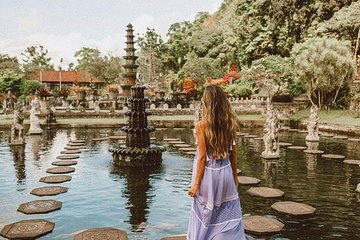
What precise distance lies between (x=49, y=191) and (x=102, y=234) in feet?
11.0

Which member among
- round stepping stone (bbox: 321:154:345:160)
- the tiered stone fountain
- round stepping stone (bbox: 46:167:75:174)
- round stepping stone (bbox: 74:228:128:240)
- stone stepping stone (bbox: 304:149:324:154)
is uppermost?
the tiered stone fountain

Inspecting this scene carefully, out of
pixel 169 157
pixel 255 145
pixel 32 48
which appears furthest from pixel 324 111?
pixel 32 48

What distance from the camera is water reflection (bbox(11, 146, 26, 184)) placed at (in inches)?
423

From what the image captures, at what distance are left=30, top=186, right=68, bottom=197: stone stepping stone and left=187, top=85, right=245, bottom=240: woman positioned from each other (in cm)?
581

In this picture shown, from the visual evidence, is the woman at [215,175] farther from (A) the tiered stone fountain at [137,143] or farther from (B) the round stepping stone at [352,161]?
(B) the round stepping stone at [352,161]

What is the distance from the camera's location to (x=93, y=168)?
12.1m

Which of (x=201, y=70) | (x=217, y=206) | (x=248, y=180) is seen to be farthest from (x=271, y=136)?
(x=201, y=70)

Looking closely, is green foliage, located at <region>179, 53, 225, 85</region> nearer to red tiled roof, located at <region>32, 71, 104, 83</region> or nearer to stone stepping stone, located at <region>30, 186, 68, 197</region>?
red tiled roof, located at <region>32, 71, 104, 83</region>

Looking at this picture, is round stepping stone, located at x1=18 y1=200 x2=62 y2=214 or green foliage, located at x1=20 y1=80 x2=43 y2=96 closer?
round stepping stone, located at x1=18 y1=200 x2=62 y2=214

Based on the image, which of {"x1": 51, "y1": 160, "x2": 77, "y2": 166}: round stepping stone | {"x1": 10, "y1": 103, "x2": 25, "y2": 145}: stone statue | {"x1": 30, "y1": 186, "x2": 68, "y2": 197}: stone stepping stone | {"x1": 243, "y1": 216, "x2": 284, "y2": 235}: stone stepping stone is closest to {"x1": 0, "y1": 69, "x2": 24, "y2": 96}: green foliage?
{"x1": 10, "y1": 103, "x2": 25, "y2": 145}: stone statue

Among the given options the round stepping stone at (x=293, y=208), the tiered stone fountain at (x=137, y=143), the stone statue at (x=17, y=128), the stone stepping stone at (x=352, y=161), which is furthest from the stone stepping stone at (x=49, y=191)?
the stone stepping stone at (x=352, y=161)

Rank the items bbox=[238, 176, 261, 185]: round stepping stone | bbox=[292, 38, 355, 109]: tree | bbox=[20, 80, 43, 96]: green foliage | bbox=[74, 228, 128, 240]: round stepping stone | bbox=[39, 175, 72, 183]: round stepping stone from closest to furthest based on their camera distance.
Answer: bbox=[74, 228, 128, 240]: round stepping stone
bbox=[238, 176, 261, 185]: round stepping stone
bbox=[39, 175, 72, 183]: round stepping stone
bbox=[292, 38, 355, 109]: tree
bbox=[20, 80, 43, 96]: green foliage

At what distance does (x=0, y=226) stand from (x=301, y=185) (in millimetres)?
7192

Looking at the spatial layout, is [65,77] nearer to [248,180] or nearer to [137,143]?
[137,143]
